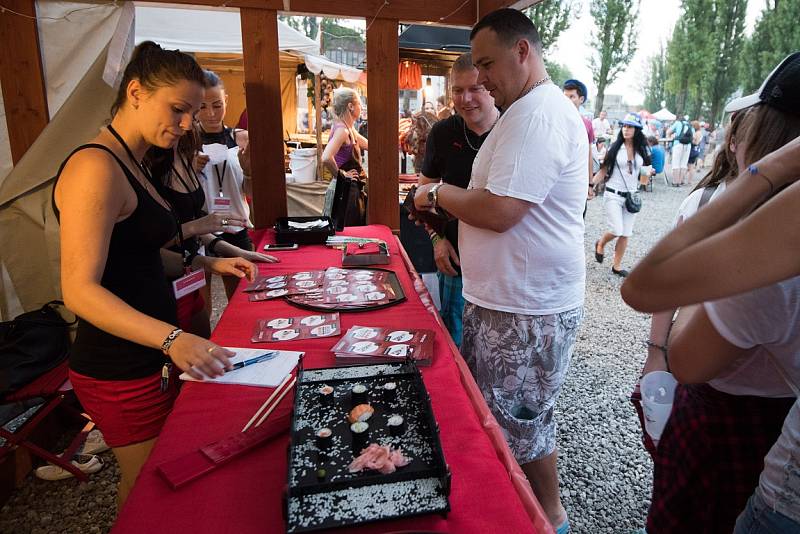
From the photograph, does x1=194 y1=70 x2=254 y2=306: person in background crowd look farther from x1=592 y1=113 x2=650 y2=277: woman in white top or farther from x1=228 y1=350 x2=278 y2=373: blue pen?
x1=592 y1=113 x2=650 y2=277: woman in white top

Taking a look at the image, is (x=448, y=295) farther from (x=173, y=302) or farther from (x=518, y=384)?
(x=173, y=302)

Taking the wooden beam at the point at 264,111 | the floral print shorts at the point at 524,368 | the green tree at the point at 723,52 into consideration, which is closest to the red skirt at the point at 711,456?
the floral print shorts at the point at 524,368

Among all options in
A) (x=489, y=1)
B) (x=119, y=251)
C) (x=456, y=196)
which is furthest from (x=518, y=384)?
(x=489, y=1)

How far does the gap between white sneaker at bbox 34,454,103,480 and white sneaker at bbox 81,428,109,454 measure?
1.9 inches

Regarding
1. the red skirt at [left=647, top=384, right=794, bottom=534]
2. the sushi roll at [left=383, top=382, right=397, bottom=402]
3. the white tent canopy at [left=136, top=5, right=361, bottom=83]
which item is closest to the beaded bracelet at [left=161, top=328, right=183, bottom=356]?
the sushi roll at [left=383, top=382, right=397, bottom=402]

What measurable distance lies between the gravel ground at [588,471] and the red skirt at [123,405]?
90cm

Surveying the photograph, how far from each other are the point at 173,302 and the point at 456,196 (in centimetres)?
95

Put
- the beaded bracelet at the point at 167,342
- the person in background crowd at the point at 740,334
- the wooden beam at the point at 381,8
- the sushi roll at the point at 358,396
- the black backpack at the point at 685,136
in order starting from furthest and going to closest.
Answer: the black backpack at the point at 685,136, the wooden beam at the point at 381,8, the beaded bracelet at the point at 167,342, the sushi roll at the point at 358,396, the person in background crowd at the point at 740,334

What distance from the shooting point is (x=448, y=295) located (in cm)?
251

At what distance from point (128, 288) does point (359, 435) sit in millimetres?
834

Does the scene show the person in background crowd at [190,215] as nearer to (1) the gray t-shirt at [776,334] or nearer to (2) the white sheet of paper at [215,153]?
(2) the white sheet of paper at [215,153]

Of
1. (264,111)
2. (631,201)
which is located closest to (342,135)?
(264,111)

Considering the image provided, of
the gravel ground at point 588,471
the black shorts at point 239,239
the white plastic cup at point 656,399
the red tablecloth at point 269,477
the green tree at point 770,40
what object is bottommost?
the gravel ground at point 588,471

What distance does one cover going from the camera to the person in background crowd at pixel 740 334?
1.98 ft
